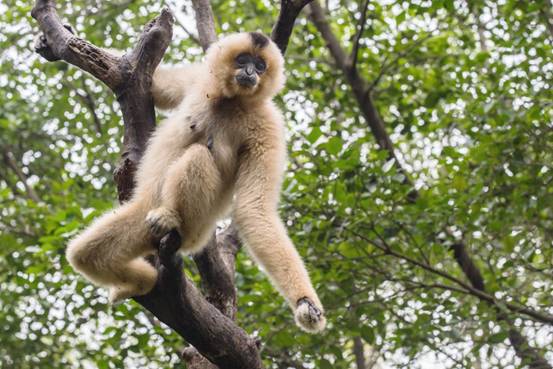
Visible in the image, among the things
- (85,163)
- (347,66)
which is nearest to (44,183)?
(85,163)

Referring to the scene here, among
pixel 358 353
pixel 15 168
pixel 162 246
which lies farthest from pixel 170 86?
pixel 15 168

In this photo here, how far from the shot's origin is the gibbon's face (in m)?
4.77

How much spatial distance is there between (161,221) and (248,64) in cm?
137

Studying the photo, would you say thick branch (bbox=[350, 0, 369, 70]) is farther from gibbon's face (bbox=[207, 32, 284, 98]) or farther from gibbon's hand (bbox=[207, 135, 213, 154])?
gibbon's hand (bbox=[207, 135, 213, 154])

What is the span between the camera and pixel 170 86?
5.11 meters

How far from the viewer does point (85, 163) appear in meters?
9.61

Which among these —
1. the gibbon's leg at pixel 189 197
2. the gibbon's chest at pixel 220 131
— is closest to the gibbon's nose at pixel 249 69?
the gibbon's chest at pixel 220 131

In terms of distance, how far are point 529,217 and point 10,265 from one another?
16.3 ft

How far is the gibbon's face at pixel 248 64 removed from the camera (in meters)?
4.77

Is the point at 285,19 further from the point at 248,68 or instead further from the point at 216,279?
the point at 216,279

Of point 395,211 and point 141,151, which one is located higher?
point 395,211

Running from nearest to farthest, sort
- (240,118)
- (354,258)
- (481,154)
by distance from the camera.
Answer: (240,118), (481,154), (354,258)

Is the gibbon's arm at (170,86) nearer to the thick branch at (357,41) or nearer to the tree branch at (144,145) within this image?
the tree branch at (144,145)

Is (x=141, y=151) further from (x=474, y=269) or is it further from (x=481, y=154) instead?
(x=474, y=269)
